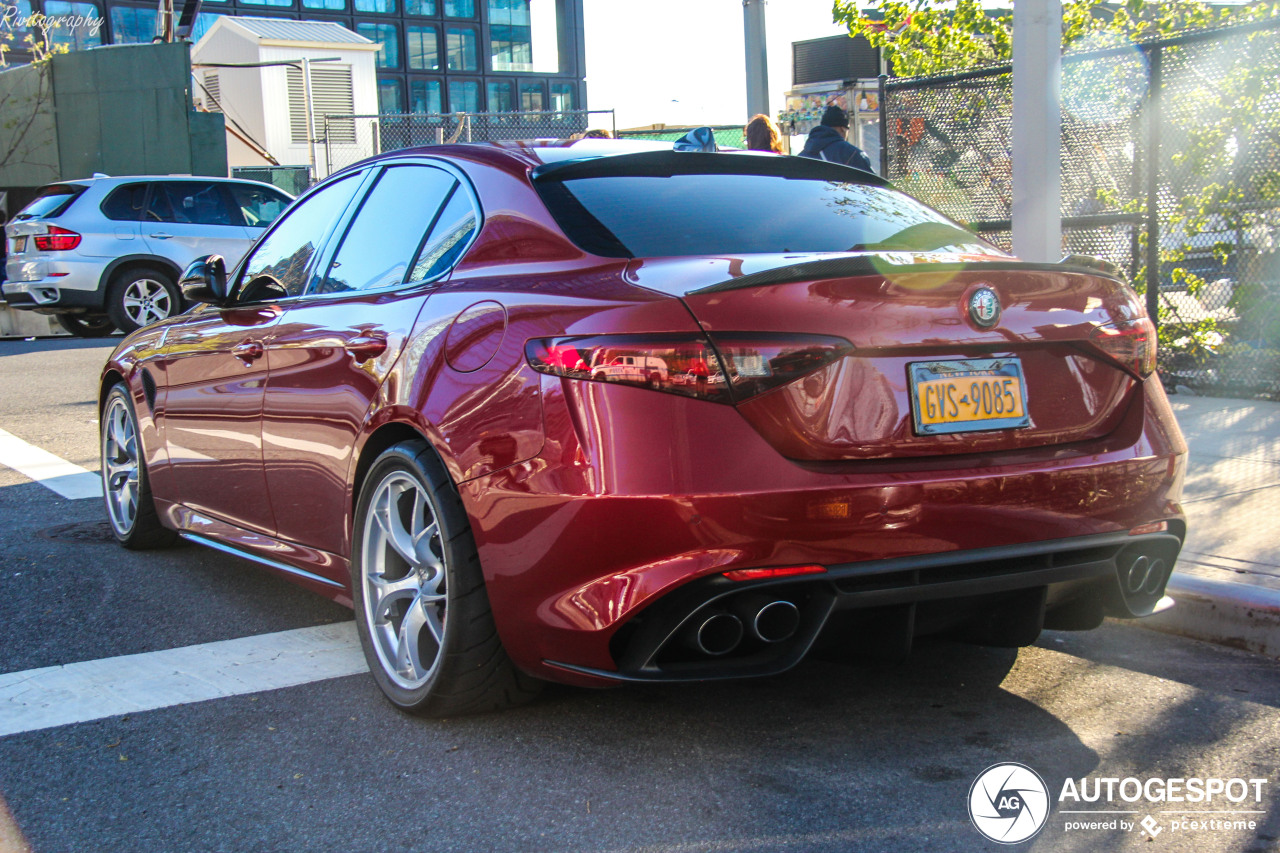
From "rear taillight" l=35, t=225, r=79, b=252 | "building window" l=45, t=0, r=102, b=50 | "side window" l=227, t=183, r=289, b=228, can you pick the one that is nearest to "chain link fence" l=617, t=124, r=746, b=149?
"side window" l=227, t=183, r=289, b=228

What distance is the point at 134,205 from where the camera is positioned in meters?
14.5

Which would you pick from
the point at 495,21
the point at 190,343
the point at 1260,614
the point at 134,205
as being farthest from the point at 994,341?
the point at 495,21

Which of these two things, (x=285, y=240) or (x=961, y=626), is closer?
(x=961, y=626)

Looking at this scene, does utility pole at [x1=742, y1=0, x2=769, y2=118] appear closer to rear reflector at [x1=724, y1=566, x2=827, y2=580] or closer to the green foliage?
the green foliage

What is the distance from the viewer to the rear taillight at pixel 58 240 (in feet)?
46.5

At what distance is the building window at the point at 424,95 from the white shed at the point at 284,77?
1153 cm

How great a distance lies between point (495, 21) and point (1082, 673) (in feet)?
171

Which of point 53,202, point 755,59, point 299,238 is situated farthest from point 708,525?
point 53,202

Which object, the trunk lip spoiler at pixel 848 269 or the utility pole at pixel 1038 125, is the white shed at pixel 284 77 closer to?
the utility pole at pixel 1038 125

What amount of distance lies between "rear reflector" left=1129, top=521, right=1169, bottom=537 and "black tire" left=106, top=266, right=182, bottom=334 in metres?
13.0

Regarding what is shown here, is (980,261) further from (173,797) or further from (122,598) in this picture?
(122,598)

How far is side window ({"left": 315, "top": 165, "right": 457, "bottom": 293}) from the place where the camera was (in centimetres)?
376

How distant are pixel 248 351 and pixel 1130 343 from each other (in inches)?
109

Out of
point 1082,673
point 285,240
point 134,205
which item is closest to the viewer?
point 1082,673
